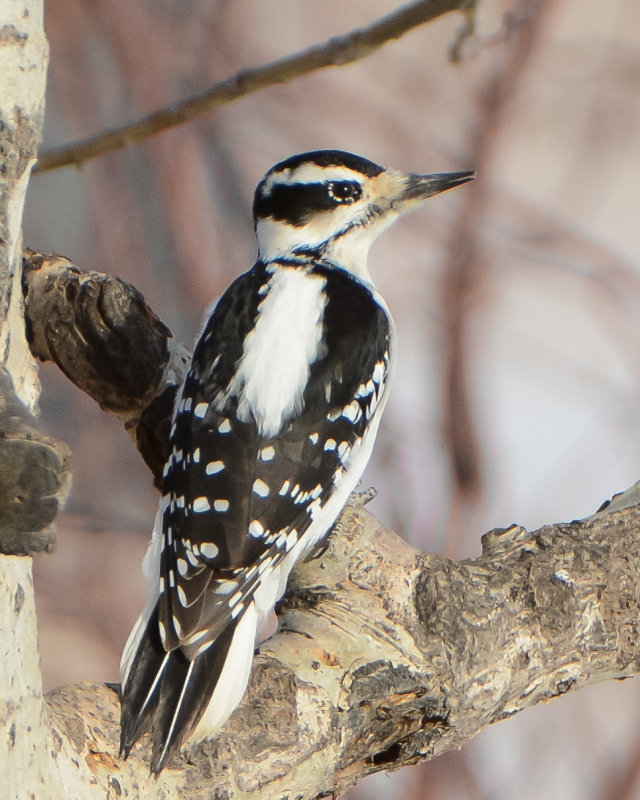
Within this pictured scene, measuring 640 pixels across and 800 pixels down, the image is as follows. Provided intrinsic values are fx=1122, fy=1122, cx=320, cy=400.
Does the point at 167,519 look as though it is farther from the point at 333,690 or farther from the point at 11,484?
the point at 11,484

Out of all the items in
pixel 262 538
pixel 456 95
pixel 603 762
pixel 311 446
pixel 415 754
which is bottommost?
pixel 603 762

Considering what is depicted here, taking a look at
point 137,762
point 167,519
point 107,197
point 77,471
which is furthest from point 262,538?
point 107,197

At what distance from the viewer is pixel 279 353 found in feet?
6.06

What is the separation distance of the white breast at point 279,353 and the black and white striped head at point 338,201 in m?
0.15

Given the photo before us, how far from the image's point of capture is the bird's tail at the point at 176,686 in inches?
54.6

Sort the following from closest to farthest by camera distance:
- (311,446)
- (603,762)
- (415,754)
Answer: (415,754), (311,446), (603,762)

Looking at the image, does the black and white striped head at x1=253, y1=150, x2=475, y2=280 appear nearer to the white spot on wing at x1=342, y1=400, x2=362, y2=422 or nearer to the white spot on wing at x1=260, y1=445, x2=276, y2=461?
the white spot on wing at x1=342, y1=400, x2=362, y2=422

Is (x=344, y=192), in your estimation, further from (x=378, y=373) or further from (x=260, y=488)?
(x=260, y=488)

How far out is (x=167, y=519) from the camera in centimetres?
170

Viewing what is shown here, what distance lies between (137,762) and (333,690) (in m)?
0.29

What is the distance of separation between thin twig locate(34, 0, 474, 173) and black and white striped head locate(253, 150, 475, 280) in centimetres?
50

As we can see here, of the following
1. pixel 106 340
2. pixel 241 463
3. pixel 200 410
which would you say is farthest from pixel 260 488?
pixel 106 340

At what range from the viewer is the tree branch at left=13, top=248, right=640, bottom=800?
4.66ft

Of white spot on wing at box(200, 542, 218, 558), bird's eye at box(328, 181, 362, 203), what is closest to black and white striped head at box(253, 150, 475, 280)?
bird's eye at box(328, 181, 362, 203)
